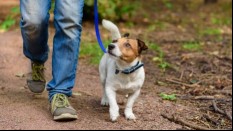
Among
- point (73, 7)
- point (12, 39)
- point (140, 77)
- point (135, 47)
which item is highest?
point (73, 7)

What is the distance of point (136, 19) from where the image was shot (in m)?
10.6

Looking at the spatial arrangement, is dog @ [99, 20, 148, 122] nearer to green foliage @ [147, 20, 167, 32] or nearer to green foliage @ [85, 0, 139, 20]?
green foliage @ [85, 0, 139, 20]

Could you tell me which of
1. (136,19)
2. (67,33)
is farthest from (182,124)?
(136,19)

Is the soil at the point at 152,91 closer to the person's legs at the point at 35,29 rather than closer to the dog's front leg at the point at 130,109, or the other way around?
the dog's front leg at the point at 130,109

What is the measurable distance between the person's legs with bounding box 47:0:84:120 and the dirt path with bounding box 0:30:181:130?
152mm

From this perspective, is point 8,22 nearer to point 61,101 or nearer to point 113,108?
point 61,101

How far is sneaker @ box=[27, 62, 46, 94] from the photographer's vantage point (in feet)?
15.3

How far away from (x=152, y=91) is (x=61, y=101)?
1723mm

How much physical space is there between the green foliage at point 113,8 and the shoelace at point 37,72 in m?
4.54

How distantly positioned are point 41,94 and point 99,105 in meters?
0.61

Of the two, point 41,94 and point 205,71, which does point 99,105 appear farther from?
point 205,71

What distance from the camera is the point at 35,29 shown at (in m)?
4.13

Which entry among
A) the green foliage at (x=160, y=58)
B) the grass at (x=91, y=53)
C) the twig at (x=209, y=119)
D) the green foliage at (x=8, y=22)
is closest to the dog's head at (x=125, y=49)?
the twig at (x=209, y=119)

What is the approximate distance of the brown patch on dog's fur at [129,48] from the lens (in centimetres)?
398
